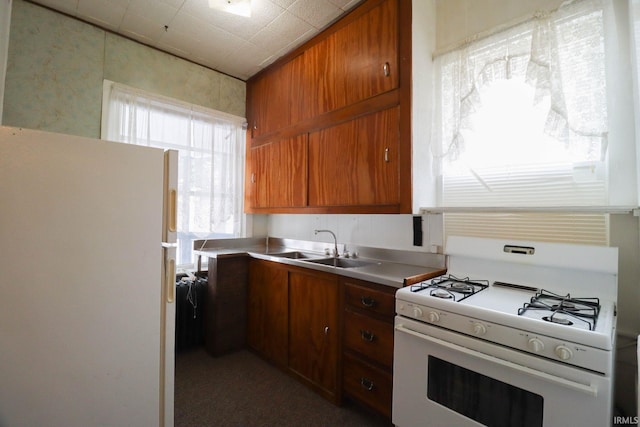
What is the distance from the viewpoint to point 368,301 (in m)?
1.67

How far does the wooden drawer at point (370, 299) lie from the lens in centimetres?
157

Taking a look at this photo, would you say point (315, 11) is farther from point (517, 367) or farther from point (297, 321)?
point (517, 367)

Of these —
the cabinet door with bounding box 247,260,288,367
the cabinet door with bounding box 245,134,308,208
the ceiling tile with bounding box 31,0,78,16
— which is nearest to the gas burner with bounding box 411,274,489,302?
the cabinet door with bounding box 247,260,288,367

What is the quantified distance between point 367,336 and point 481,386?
62cm

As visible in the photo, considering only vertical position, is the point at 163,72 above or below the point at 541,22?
above

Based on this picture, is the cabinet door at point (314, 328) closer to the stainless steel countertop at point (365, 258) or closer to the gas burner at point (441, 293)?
the stainless steel countertop at point (365, 258)

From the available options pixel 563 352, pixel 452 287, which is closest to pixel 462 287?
pixel 452 287

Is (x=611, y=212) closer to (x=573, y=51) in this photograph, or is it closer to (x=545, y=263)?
(x=545, y=263)

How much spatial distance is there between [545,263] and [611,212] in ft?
1.17

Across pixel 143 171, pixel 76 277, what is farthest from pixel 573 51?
pixel 76 277

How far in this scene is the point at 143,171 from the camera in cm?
134

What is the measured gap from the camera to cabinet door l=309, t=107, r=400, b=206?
1834 mm

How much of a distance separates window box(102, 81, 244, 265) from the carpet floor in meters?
1.08

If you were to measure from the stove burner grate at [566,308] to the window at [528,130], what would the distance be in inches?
13.2
